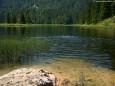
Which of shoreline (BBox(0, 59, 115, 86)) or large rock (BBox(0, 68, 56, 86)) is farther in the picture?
shoreline (BBox(0, 59, 115, 86))

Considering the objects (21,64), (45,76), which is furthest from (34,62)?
(45,76)

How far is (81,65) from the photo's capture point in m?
37.7

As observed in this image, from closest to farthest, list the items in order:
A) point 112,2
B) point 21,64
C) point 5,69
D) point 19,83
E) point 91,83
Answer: point 19,83
point 91,83
point 5,69
point 21,64
point 112,2

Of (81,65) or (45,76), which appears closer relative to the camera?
(45,76)

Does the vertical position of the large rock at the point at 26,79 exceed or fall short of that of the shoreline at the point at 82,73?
it exceeds it

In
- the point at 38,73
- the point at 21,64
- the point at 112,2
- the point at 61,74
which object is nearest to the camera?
the point at 38,73

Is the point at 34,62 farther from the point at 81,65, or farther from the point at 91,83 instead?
the point at 91,83

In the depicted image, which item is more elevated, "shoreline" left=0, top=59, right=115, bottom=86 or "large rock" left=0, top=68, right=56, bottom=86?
"large rock" left=0, top=68, right=56, bottom=86

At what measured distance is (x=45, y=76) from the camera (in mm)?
20344

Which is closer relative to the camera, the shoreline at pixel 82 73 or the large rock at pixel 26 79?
the large rock at pixel 26 79

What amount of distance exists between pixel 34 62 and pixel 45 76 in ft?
69.6

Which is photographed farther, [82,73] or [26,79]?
[82,73]

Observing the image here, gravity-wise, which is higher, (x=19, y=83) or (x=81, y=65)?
(x=19, y=83)

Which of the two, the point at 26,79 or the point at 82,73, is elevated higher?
the point at 26,79
